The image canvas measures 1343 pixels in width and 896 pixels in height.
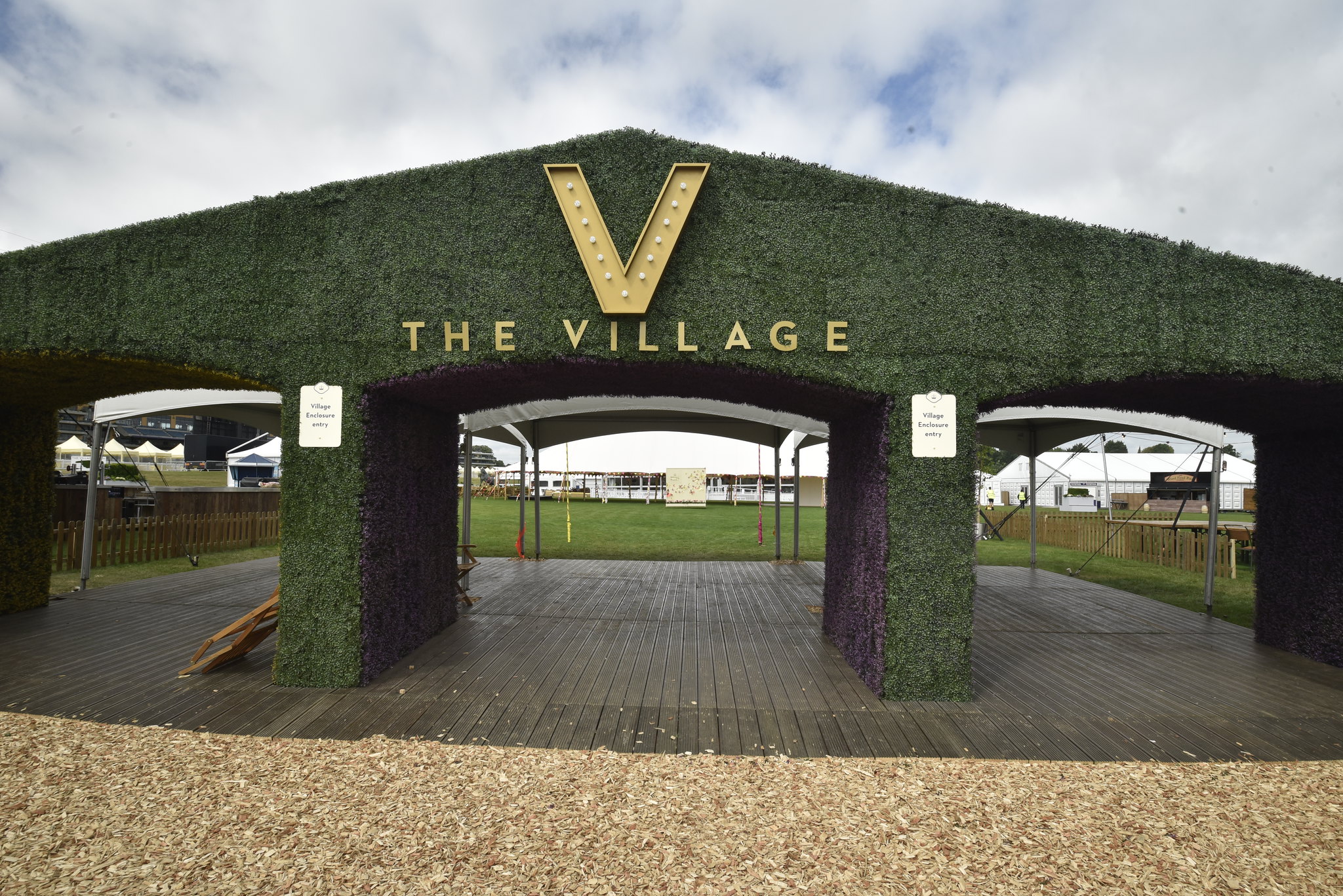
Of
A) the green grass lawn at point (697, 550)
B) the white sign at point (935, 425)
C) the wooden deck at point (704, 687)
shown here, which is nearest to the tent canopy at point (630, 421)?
the green grass lawn at point (697, 550)

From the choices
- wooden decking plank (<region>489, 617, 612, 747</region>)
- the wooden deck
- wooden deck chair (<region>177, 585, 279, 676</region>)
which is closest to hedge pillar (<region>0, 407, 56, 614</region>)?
the wooden deck

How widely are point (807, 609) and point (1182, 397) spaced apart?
4.04 metres

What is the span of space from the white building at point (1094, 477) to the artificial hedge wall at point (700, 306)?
25417 mm

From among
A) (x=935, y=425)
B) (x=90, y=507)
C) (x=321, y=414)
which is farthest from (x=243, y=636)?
(x=935, y=425)

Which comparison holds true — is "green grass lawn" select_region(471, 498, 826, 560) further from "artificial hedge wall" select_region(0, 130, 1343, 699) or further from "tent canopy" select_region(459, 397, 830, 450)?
"artificial hedge wall" select_region(0, 130, 1343, 699)

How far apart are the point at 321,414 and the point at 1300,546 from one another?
8.36 m

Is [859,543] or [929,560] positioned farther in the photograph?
[859,543]

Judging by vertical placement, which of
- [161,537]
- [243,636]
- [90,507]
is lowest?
[243,636]

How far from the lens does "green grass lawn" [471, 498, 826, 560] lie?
11750mm

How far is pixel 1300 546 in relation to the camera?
5.35 meters

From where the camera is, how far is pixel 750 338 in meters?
4.25

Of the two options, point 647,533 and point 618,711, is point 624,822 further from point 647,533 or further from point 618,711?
point 647,533

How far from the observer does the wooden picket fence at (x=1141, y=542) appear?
1056 cm

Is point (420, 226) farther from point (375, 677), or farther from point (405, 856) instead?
point (405, 856)
